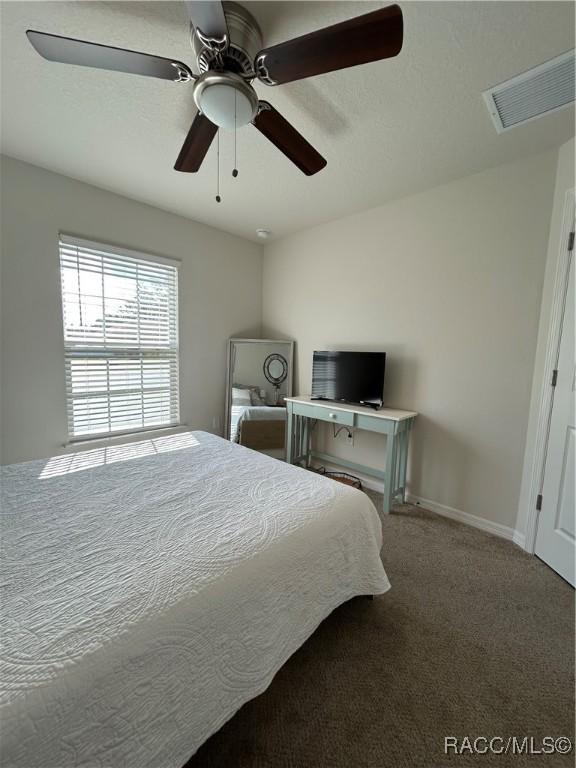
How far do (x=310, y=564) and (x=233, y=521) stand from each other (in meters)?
0.35

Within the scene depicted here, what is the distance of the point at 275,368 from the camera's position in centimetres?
368

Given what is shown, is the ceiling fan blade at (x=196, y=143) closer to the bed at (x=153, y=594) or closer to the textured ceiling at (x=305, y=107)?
the textured ceiling at (x=305, y=107)

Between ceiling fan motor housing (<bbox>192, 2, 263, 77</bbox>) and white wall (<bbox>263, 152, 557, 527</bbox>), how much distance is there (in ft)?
6.02

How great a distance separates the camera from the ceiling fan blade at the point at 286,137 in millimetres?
1367

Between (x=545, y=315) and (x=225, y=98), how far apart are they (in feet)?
7.32

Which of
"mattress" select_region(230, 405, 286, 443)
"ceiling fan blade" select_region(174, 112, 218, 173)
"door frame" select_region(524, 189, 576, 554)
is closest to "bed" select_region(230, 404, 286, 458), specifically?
"mattress" select_region(230, 405, 286, 443)

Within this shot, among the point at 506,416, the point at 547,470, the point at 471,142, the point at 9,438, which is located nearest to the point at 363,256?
the point at 471,142

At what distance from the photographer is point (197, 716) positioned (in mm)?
843

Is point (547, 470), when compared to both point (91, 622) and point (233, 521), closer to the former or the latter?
point (233, 521)

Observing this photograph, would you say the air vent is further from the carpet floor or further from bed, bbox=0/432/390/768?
the carpet floor

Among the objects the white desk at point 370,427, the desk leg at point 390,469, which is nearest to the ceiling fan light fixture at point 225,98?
the white desk at point 370,427

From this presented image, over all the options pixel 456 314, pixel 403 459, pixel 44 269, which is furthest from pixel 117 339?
pixel 456 314

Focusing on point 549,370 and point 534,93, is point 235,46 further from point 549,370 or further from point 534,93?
point 549,370

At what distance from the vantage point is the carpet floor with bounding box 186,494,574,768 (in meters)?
1.05
